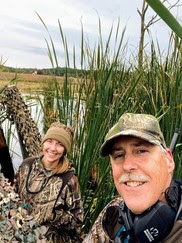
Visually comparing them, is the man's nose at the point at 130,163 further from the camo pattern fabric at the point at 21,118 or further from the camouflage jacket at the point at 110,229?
the camo pattern fabric at the point at 21,118

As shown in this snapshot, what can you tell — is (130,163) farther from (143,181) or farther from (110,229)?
(110,229)

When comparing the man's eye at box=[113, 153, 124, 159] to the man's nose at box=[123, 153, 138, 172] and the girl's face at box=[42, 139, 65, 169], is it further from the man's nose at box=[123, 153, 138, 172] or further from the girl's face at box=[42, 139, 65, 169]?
the girl's face at box=[42, 139, 65, 169]

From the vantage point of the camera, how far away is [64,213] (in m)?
2.99

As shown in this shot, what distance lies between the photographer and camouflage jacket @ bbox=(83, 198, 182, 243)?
1.10 metres

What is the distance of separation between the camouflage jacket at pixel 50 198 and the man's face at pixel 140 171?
1.70 metres

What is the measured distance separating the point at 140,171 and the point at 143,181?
0.03 m

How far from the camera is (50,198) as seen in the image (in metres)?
2.96

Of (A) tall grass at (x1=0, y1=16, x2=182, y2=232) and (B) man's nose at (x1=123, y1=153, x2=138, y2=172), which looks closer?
(B) man's nose at (x1=123, y1=153, x2=138, y2=172)

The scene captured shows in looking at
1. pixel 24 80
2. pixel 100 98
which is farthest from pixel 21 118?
pixel 24 80

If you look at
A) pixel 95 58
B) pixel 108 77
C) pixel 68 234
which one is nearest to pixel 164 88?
pixel 108 77

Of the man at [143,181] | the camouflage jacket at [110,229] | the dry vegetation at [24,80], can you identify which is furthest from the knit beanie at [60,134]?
the man at [143,181]

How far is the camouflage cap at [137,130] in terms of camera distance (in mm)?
1283

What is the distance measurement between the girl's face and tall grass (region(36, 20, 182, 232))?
437mm

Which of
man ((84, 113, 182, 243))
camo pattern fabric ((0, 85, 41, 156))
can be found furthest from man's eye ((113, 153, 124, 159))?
camo pattern fabric ((0, 85, 41, 156))
